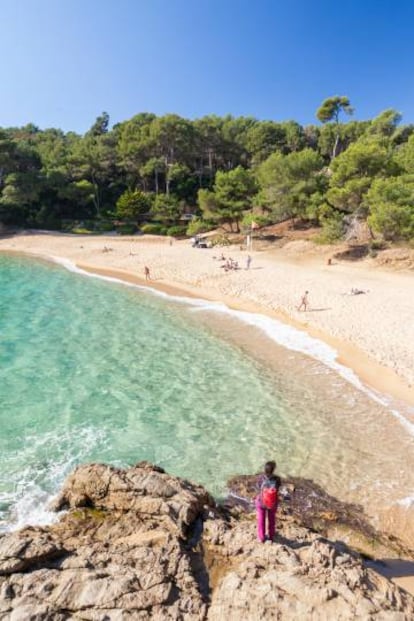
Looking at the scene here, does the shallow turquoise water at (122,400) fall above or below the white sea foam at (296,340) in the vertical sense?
below

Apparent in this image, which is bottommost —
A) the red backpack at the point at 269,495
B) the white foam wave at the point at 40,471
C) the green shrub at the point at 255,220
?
the white foam wave at the point at 40,471

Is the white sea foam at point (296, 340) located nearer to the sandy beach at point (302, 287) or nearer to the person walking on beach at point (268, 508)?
the sandy beach at point (302, 287)

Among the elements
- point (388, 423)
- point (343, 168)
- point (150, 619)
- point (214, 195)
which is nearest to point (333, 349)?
point (388, 423)

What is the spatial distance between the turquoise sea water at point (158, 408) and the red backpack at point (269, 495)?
3403 millimetres

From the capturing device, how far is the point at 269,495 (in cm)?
629

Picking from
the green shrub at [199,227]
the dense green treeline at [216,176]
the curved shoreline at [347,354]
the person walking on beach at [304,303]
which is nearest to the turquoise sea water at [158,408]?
the curved shoreline at [347,354]

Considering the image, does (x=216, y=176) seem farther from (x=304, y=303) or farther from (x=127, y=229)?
(x=304, y=303)

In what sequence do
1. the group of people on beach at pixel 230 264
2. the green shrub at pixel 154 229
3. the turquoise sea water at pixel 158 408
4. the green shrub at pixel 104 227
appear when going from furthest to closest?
1. the green shrub at pixel 104 227
2. the green shrub at pixel 154 229
3. the group of people on beach at pixel 230 264
4. the turquoise sea water at pixel 158 408

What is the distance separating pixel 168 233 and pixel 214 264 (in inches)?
678

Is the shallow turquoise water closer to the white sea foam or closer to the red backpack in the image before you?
the white sea foam

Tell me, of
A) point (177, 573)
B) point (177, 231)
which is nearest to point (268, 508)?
point (177, 573)

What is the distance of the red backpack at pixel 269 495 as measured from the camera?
20.4 feet

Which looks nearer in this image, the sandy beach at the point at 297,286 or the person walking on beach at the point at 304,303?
the sandy beach at the point at 297,286

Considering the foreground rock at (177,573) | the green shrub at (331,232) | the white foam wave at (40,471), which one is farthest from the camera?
the green shrub at (331,232)
